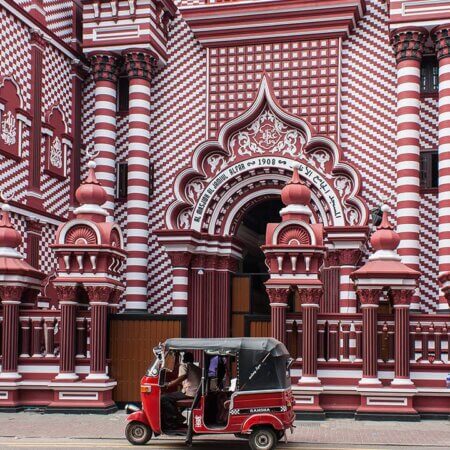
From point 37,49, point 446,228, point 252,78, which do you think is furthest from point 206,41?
point 446,228

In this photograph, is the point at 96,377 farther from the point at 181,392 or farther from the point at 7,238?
the point at 181,392

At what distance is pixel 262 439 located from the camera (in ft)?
53.8

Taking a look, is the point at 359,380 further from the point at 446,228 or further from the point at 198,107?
the point at 198,107

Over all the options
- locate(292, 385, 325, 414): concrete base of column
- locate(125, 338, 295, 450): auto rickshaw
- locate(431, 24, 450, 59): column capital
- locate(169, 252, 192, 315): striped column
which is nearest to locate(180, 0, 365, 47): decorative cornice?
locate(431, 24, 450, 59): column capital

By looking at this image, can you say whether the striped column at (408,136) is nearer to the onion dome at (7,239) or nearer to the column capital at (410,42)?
the column capital at (410,42)

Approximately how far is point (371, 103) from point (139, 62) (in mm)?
7839

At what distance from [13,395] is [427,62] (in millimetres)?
16541

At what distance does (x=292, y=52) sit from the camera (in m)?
29.2

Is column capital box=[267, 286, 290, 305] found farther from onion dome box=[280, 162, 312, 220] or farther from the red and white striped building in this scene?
the red and white striped building

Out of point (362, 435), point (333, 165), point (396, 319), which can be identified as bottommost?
point (362, 435)

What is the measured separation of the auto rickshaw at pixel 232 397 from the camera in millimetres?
16484

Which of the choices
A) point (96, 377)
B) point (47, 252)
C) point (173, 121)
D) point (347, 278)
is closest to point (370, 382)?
point (347, 278)

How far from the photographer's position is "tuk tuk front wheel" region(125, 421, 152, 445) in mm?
17078

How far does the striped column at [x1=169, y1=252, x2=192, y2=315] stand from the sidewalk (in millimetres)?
6781
